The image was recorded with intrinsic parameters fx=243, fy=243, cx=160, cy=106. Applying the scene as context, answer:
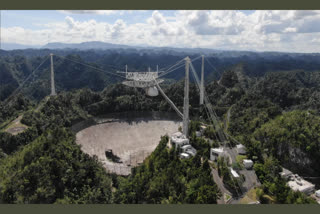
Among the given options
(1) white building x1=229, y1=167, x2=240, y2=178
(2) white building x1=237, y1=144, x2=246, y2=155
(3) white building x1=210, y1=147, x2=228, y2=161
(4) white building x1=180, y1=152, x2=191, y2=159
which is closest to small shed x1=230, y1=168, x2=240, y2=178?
(1) white building x1=229, y1=167, x2=240, y2=178

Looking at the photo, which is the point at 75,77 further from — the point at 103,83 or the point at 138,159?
the point at 138,159

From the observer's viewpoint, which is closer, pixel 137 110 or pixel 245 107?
pixel 245 107

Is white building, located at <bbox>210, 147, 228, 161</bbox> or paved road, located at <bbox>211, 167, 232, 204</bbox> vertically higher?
white building, located at <bbox>210, 147, 228, 161</bbox>

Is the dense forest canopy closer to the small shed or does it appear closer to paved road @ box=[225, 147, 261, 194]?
paved road @ box=[225, 147, 261, 194]

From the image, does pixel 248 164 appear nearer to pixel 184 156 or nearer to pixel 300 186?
pixel 300 186

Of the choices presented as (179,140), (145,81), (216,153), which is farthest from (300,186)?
(145,81)

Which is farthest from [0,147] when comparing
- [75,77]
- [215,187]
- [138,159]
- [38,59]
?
[38,59]

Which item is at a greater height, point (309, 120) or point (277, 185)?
point (309, 120)

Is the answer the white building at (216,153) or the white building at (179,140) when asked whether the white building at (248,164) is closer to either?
the white building at (216,153)
